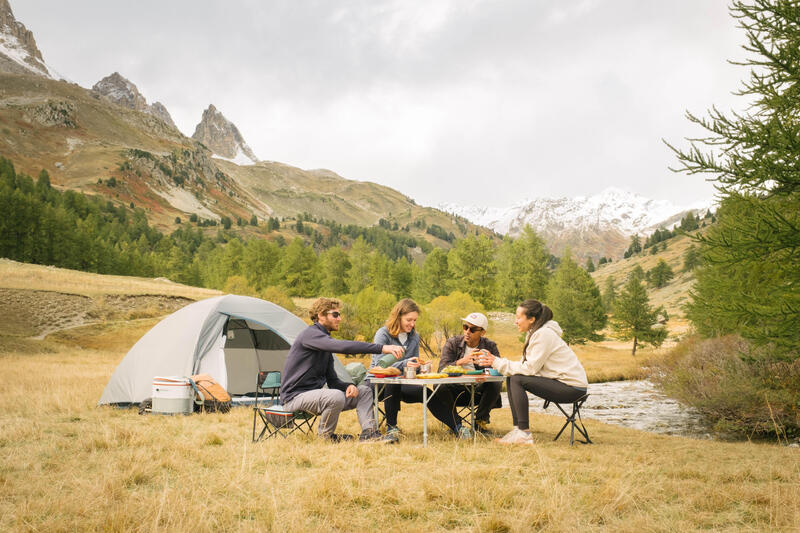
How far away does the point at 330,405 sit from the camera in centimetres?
605

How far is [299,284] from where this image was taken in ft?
191

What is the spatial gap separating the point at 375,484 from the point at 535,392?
2688 mm

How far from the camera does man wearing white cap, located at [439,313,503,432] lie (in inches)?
268

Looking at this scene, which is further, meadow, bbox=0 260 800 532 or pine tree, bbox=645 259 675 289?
pine tree, bbox=645 259 675 289

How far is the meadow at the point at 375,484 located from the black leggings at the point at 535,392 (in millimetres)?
471

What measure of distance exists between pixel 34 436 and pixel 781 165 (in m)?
10.5

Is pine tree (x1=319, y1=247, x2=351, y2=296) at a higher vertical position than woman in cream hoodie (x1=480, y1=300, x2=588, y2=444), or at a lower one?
higher

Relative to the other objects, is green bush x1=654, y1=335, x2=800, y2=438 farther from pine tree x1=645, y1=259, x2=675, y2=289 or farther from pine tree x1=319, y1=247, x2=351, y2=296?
pine tree x1=645, y1=259, x2=675, y2=289

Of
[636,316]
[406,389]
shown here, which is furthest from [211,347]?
[636,316]

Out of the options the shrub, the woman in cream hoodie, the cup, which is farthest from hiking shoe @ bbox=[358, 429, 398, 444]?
the shrub

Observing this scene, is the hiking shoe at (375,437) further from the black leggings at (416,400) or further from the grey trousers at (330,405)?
the black leggings at (416,400)

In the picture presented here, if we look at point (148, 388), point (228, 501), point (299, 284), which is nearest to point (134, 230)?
point (299, 284)

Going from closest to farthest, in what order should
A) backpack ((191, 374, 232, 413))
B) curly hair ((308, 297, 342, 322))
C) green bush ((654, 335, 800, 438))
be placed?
1. curly hair ((308, 297, 342, 322))
2. backpack ((191, 374, 232, 413))
3. green bush ((654, 335, 800, 438))

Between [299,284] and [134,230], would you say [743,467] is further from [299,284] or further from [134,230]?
[134,230]
